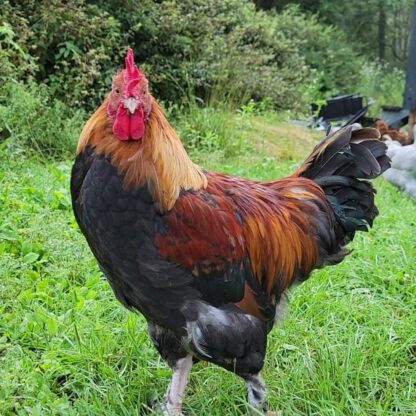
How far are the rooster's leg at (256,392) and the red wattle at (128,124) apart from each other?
1.22 metres

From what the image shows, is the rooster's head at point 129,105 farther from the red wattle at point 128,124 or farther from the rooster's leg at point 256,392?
the rooster's leg at point 256,392

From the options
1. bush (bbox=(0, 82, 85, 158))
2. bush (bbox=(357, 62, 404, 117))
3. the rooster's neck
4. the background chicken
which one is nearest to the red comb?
the rooster's neck

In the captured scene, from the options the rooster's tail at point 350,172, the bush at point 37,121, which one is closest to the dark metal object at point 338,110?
the bush at point 37,121

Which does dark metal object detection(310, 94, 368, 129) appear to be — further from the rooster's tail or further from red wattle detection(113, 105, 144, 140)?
red wattle detection(113, 105, 144, 140)

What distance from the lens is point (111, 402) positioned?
2471 millimetres

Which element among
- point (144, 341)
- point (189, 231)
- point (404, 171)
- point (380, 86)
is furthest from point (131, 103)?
point (380, 86)

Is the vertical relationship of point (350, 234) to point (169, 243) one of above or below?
below

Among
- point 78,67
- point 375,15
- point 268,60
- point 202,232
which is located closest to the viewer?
point 202,232

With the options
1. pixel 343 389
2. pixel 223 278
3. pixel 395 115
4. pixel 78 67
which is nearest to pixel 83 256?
pixel 223 278

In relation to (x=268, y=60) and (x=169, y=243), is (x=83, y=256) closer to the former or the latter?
(x=169, y=243)

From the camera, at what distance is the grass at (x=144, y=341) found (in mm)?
2502

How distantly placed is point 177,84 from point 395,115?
4868 millimetres

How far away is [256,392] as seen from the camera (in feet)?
8.04

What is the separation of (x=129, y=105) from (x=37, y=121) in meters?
4.35
